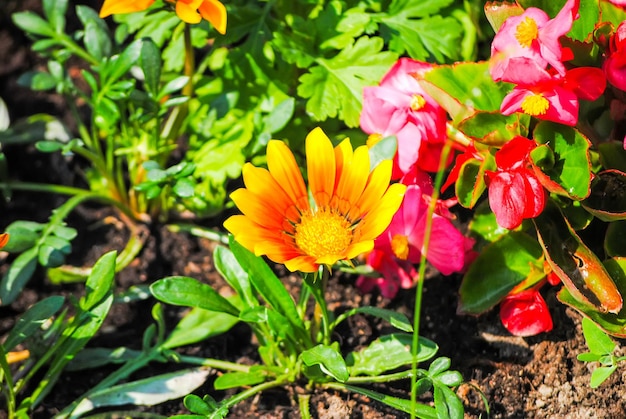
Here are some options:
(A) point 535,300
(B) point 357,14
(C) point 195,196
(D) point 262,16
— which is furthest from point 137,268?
(A) point 535,300

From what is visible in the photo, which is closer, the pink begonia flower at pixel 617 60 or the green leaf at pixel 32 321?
the pink begonia flower at pixel 617 60

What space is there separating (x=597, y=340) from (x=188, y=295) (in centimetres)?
80

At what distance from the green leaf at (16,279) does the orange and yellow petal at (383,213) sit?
81 cm

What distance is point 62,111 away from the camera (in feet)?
7.80

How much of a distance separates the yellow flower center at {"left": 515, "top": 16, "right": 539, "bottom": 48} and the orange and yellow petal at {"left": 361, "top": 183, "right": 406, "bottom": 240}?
0.34 m

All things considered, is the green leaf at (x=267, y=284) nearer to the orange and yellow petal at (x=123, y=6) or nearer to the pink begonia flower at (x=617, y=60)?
the orange and yellow petal at (x=123, y=6)

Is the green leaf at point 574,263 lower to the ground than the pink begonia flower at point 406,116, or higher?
lower

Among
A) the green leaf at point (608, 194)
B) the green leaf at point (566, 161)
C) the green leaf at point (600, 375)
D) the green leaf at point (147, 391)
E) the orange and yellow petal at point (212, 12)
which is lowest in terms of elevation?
the green leaf at point (147, 391)

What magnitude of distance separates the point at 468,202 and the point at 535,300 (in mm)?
266

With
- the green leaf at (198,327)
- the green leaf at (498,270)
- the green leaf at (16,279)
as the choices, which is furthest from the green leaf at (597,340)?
the green leaf at (16,279)

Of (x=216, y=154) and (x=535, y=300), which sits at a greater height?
(x=216, y=154)

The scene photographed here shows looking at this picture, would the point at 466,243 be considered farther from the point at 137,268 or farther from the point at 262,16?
the point at 137,268

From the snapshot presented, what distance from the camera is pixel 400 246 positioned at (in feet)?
5.21

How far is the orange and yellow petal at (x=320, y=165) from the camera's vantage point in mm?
1413
